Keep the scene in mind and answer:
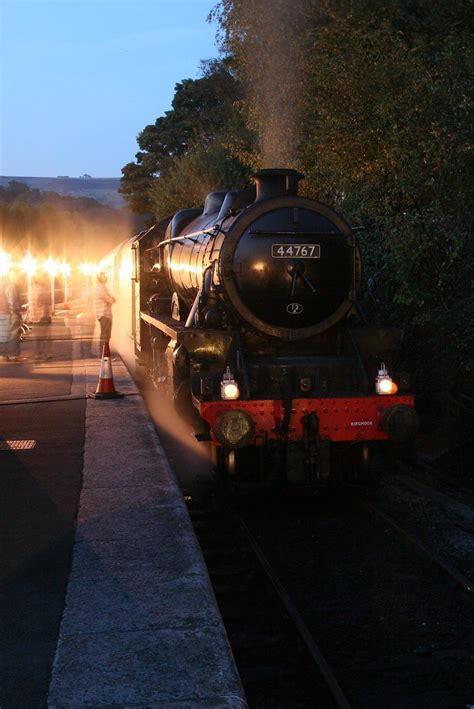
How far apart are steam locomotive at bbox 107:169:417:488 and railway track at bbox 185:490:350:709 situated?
83cm

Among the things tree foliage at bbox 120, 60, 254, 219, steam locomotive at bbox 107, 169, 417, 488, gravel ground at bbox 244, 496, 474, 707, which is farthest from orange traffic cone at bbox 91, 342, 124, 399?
tree foliage at bbox 120, 60, 254, 219

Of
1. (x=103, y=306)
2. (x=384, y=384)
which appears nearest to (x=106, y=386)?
(x=103, y=306)

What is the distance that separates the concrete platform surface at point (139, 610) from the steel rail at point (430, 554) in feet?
5.40

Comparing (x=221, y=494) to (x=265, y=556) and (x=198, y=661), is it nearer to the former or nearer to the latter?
(x=265, y=556)

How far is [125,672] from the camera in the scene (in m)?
3.64

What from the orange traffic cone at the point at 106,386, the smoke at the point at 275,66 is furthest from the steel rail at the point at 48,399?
the smoke at the point at 275,66

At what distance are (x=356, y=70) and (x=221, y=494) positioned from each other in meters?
6.19

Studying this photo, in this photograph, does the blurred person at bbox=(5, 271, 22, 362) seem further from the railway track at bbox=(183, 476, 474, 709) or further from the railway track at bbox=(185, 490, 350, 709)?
the railway track at bbox=(185, 490, 350, 709)

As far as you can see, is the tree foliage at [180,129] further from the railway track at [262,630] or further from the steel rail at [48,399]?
the railway track at [262,630]

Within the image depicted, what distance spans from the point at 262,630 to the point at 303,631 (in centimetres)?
32

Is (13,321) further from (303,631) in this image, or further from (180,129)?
(180,129)

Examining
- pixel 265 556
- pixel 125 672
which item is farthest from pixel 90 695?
pixel 265 556

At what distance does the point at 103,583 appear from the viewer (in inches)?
186

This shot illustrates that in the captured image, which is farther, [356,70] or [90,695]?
[356,70]
